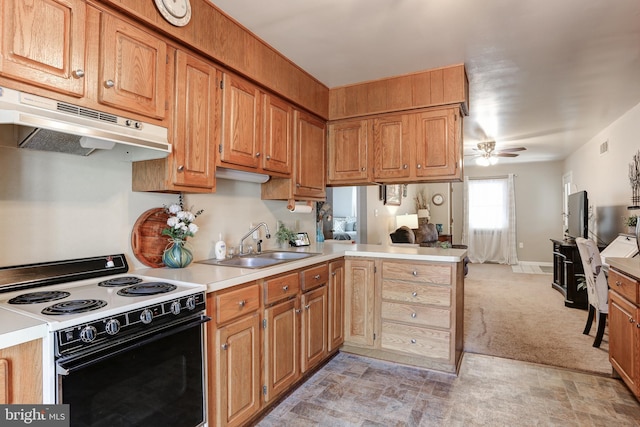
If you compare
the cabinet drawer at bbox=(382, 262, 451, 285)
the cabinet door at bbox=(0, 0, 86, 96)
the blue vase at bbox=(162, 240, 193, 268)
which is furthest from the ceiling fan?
the cabinet door at bbox=(0, 0, 86, 96)

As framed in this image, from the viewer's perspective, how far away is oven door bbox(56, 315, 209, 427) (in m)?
1.19

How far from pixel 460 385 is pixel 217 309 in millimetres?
1896

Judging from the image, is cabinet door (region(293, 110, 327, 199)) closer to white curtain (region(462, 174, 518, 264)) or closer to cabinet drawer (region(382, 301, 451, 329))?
cabinet drawer (region(382, 301, 451, 329))

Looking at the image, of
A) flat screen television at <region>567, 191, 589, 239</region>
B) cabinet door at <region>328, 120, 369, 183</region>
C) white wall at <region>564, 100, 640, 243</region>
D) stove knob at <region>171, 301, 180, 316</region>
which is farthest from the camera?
flat screen television at <region>567, 191, 589, 239</region>

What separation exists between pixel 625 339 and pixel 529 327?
160 centimetres

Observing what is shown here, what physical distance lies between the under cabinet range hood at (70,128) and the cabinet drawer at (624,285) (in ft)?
9.31

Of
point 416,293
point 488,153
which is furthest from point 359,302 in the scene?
point 488,153

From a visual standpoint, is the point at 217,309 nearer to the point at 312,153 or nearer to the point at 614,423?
the point at 312,153

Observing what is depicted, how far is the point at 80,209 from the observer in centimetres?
177

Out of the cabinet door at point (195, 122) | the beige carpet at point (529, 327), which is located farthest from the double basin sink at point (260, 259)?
the beige carpet at point (529, 327)

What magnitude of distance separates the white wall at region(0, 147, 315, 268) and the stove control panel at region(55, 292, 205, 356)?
0.66 m

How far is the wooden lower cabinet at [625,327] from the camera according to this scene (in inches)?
83.0

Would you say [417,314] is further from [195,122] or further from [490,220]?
[490,220]

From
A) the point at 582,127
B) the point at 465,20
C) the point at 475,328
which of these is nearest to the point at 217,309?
the point at 465,20
